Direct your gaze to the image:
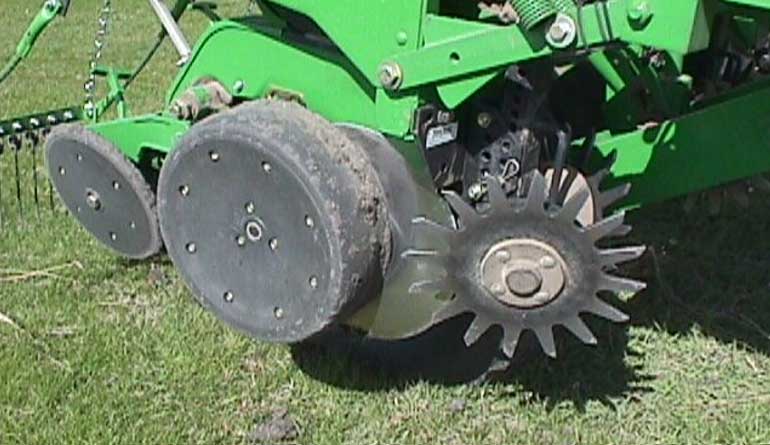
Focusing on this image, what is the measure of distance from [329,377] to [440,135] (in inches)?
33.1

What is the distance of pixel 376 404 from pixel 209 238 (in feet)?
2.27

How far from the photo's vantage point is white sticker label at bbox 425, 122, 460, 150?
351cm

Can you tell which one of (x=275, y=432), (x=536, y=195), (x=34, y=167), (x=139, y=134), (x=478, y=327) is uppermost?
(x=536, y=195)

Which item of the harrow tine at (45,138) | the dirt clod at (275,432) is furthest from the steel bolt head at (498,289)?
the harrow tine at (45,138)

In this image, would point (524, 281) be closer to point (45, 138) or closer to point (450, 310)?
point (450, 310)

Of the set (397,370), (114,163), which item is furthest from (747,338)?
(114,163)

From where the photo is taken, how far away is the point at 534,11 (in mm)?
3102

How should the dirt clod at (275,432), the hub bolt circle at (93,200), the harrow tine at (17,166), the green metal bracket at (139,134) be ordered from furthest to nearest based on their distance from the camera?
the harrow tine at (17,166), the hub bolt circle at (93,200), the green metal bracket at (139,134), the dirt clod at (275,432)

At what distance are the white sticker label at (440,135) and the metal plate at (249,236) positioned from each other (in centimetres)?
42

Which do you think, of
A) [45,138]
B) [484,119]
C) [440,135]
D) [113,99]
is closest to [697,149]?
[484,119]

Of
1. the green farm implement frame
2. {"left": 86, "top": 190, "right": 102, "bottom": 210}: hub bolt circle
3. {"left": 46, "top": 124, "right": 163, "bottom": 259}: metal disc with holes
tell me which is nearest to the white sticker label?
the green farm implement frame

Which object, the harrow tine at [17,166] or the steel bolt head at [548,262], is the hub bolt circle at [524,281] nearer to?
the steel bolt head at [548,262]

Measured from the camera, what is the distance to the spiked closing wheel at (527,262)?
3.15m

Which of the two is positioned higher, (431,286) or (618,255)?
(618,255)
